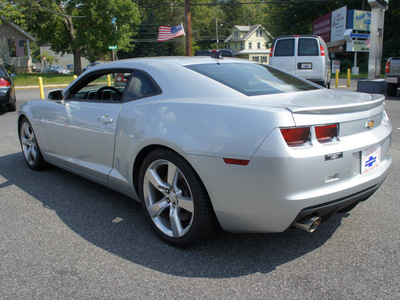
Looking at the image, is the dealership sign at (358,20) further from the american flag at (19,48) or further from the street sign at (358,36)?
the american flag at (19,48)

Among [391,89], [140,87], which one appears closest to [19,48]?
[391,89]

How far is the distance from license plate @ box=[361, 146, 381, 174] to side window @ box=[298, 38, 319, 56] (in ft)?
36.4

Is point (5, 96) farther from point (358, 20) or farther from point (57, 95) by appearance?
point (358, 20)

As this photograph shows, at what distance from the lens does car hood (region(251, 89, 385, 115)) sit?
2521mm

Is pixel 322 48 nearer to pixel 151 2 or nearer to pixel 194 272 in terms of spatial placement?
pixel 194 272

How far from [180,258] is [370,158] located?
1566 mm

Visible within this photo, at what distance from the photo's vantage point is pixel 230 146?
249 centimetres

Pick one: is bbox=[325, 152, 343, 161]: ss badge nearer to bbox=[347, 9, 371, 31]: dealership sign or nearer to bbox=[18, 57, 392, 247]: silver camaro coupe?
bbox=[18, 57, 392, 247]: silver camaro coupe

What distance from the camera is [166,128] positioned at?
289cm

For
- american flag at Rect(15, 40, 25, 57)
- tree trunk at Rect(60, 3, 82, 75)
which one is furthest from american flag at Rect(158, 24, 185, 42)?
american flag at Rect(15, 40, 25, 57)

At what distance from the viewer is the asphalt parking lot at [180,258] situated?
243cm

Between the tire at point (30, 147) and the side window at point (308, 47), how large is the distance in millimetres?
10425

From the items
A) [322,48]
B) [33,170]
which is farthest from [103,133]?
[322,48]

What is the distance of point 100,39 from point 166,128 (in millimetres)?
36910
